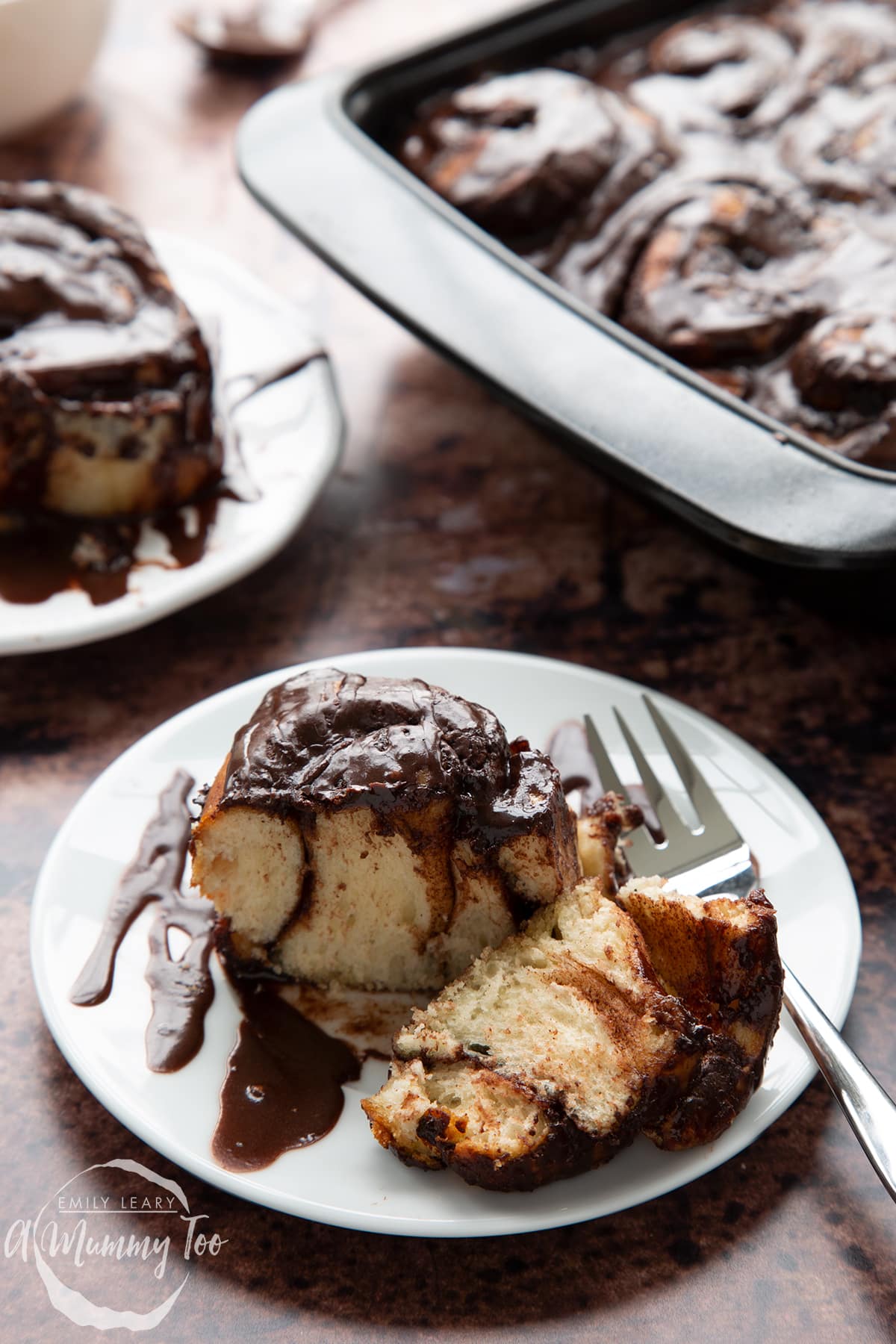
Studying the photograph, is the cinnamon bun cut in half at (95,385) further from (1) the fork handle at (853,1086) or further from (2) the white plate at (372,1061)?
(1) the fork handle at (853,1086)

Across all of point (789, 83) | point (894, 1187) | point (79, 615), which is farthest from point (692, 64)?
point (894, 1187)

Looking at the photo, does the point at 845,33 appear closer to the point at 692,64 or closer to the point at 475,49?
the point at 692,64

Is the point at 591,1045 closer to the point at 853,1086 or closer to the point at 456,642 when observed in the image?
the point at 853,1086

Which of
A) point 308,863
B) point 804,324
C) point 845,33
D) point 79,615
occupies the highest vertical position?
point 845,33

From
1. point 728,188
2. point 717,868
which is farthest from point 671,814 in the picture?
point 728,188

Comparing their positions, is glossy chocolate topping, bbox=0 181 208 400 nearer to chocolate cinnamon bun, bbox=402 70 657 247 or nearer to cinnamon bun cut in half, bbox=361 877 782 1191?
chocolate cinnamon bun, bbox=402 70 657 247

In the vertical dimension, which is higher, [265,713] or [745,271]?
[745,271]

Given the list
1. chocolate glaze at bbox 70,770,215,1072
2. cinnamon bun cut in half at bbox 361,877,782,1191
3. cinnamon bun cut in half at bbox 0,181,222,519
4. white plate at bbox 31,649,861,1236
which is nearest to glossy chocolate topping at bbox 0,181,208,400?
cinnamon bun cut in half at bbox 0,181,222,519
